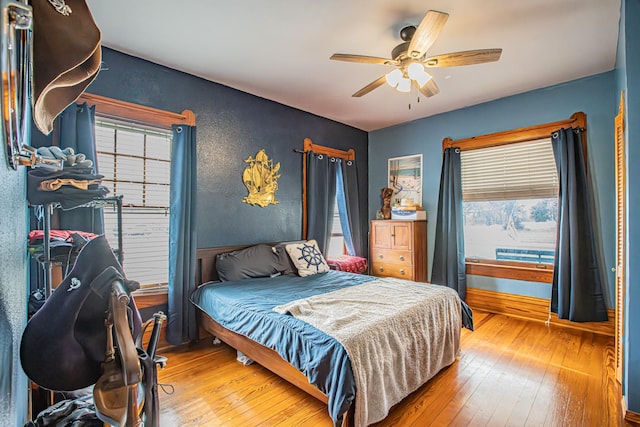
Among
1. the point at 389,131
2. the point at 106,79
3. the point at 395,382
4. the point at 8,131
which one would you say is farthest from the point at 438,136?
the point at 8,131

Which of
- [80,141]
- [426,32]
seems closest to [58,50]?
[426,32]

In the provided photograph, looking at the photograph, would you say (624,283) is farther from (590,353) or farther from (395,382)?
(395,382)

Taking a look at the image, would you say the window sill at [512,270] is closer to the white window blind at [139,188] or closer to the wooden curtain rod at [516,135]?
the wooden curtain rod at [516,135]

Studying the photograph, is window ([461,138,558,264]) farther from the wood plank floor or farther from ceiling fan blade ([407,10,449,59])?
ceiling fan blade ([407,10,449,59])

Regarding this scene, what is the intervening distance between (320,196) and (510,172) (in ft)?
7.87

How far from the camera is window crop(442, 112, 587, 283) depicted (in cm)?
351

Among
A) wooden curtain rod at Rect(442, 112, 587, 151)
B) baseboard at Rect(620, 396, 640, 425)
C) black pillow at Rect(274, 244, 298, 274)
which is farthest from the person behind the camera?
black pillow at Rect(274, 244, 298, 274)

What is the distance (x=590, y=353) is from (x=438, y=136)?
2.92 meters

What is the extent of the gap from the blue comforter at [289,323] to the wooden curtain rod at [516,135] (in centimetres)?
233

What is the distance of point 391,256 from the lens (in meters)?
4.39

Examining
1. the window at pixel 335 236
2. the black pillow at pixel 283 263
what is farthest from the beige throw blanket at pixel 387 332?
the window at pixel 335 236

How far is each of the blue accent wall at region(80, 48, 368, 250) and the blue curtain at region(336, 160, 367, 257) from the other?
68 cm

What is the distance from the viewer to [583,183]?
3184 mm

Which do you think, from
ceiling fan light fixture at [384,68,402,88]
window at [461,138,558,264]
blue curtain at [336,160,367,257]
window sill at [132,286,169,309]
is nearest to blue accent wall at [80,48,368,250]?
window sill at [132,286,169,309]
